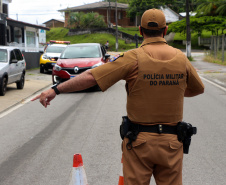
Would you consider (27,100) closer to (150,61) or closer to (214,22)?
(150,61)

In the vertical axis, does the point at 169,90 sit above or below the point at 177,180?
above

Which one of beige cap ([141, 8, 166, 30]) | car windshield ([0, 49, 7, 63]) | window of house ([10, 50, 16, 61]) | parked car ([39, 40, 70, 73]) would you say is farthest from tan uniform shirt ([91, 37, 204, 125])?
parked car ([39, 40, 70, 73])

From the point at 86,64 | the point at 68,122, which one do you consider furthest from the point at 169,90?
the point at 86,64

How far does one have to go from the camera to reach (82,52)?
54.8 ft

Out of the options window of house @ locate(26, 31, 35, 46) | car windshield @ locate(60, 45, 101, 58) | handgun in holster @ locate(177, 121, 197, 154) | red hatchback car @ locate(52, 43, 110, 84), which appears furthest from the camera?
window of house @ locate(26, 31, 35, 46)

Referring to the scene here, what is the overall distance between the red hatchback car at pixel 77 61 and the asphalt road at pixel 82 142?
3152 mm

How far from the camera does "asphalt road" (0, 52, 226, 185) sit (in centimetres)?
534

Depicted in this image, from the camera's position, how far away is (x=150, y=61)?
9.55ft

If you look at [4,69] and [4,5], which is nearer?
[4,69]

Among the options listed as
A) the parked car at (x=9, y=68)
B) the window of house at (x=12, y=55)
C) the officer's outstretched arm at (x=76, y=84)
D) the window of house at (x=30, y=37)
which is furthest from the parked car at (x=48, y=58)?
the officer's outstretched arm at (x=76, y=84)

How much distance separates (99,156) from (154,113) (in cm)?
342

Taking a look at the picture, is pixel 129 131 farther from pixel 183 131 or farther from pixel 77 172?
pixel 77 172

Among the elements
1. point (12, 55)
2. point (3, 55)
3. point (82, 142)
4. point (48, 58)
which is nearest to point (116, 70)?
point (82, 142)

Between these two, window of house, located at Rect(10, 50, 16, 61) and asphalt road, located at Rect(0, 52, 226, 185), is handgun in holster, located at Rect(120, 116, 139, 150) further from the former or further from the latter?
window of house, located at Rect(10, 50, 16, 61)
